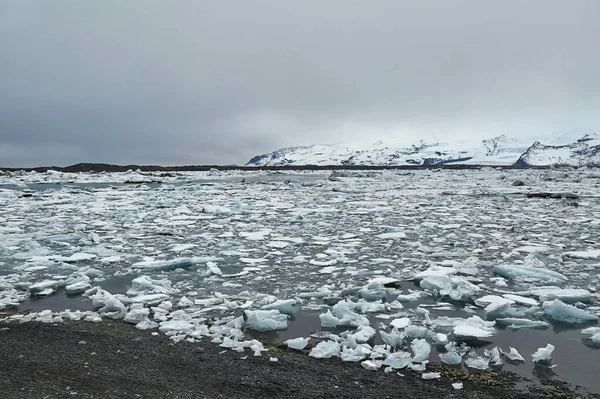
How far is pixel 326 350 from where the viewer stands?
9.40 feet

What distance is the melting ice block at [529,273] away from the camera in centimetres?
443

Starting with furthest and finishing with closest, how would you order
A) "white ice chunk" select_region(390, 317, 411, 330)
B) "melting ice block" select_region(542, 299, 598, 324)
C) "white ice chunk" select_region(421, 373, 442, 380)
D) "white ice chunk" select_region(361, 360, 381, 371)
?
"melting ice block" select_region(542, 299, 598, 324) → "white ice chunk" select_region(390, 317, 411, 330) → "white ice chunk" select_region(361, 360, 381, 371) → "white ice chunk" select_region(421, 373, 442, 380)

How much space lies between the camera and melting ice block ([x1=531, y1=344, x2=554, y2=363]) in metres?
2.72

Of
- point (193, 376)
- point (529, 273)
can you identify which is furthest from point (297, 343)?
point (529, 273)

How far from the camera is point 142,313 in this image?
361 cm

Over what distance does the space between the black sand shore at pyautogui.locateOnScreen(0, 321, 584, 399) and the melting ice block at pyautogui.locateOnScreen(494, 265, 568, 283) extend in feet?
7.33

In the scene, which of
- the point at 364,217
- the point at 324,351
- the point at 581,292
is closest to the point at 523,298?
the point at 581,292

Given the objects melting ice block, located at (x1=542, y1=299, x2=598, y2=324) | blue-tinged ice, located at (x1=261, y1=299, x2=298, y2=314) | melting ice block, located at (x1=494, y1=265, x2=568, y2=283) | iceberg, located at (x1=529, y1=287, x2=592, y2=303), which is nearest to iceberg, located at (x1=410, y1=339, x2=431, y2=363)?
blue-tinged ice, located at (x1=261, y1=299, x2=298, y2=314)

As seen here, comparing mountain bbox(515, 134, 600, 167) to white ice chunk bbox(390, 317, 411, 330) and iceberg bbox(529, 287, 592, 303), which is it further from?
white ice chunk bbox(390, 317, 411, 330)

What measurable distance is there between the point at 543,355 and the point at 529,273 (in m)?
1.99

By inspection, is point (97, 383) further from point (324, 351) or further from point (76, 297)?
point (76, 297)

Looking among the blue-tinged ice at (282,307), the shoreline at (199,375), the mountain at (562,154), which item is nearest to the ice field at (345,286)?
the blue-tinged ice at (282,307)

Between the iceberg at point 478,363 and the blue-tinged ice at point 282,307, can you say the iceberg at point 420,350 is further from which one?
the blue-tinged ice at point 282,307

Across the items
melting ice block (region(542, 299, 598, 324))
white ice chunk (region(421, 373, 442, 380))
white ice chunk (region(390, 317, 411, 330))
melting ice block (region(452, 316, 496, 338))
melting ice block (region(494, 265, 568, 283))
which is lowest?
white ice chunk (region(421, 373, 442, 380))
